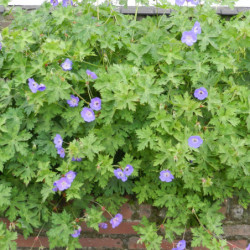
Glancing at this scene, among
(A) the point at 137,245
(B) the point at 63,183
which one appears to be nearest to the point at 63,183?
(B) the point at 63,183

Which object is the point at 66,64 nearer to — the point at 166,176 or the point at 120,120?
the point at 120,120

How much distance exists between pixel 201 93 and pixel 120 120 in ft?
1.43

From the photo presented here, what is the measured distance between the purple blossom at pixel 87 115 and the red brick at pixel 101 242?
0.83 meters

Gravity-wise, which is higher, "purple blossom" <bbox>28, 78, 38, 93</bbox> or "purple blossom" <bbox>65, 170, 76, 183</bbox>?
"purple blossom" <bbox>28, 78, 38, 93</bbox>

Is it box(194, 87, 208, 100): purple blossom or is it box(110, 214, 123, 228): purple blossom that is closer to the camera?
box(194, 87, 208, 100): purple blossom

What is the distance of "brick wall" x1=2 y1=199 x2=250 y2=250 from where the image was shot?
7.14ft

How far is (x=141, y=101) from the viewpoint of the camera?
1.71 meters

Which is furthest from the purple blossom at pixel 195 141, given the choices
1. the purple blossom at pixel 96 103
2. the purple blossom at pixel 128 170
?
the purple blossom at pixel 96 103

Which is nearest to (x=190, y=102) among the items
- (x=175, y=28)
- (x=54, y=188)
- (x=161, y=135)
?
(x=161, y=135)

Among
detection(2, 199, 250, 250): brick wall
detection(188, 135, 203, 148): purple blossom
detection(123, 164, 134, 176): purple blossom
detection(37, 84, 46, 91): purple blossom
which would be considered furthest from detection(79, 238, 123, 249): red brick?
detection(37, 84, 46, 91): purple blossom

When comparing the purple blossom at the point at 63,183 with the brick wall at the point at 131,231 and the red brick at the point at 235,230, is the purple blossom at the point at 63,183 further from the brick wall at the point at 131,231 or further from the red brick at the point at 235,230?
the red brick at the point at 235,230

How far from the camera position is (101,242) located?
2.19m

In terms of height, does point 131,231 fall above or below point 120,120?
below

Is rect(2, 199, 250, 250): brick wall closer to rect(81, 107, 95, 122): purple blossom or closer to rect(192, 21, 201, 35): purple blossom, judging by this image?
rect(81, 107, 95, 122): purple blossom
